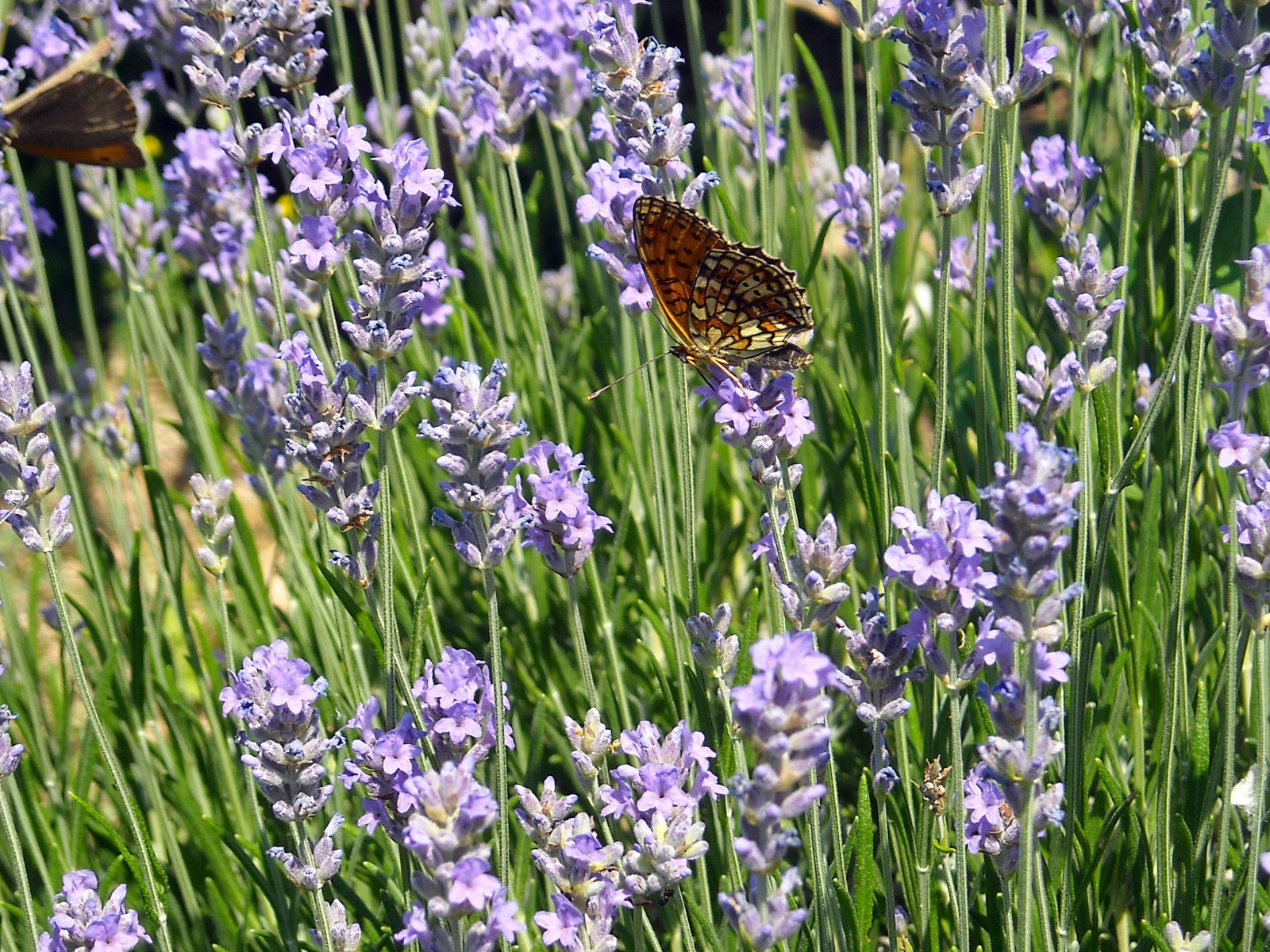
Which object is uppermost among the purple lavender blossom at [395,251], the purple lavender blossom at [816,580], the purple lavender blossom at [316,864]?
the purple lavender blossom at [395,251]

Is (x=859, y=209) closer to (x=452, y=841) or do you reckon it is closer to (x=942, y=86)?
(x=942, y=86)

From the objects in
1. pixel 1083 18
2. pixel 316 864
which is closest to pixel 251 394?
pixel 316 864

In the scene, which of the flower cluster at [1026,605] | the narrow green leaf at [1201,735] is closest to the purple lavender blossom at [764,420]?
the flower cluster at [1026,605]

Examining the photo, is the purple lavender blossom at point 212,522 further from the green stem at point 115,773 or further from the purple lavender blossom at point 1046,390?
the purple lavender blossom at point 1046,390

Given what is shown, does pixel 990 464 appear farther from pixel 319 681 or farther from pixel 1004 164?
pixel 319 681

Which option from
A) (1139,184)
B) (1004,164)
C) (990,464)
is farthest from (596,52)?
(1139,184)

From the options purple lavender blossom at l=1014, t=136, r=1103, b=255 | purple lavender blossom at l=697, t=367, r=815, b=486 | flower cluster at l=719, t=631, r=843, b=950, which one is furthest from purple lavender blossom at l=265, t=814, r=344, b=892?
purple lavender blossom at l=1014, t=136, r=1103, b=255

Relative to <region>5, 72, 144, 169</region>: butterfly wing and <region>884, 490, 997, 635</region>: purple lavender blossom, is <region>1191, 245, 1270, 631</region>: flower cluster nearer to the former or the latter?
<region>884, 490, 997, 635</region>: purple lavender blossom
